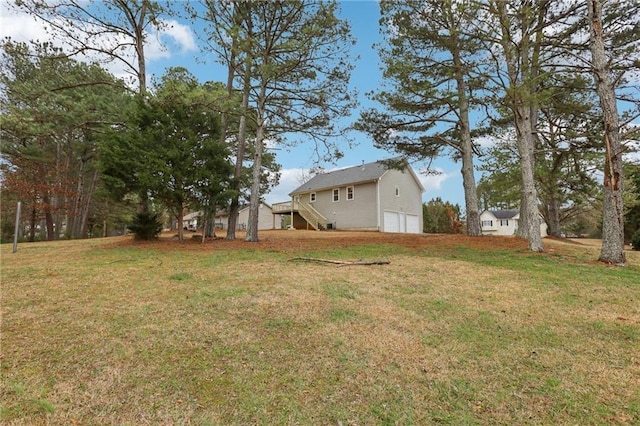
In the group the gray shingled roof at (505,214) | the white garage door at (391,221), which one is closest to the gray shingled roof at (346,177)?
the white garage door at (391,221)

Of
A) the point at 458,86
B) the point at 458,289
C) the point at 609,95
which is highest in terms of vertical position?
the point at 458,86

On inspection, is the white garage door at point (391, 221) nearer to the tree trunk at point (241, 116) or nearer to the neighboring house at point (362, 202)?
the neighboring house at point (362, 202)

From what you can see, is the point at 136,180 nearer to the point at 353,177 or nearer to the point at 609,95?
the point at 609,95

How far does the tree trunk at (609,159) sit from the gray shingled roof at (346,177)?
14.0 metres

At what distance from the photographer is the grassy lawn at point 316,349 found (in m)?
2.32

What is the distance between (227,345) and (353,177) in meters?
21.8

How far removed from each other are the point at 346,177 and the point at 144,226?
646 inches

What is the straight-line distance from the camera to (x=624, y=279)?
580cm

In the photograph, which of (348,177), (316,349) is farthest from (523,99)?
(348,177)

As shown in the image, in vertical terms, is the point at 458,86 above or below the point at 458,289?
above

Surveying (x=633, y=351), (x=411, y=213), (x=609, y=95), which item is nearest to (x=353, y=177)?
(x=411, y=213)

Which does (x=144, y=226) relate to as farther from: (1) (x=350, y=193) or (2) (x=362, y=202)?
(1) (x=350, y=193)

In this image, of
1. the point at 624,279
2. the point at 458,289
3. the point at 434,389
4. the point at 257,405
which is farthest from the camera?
the point at 624,279

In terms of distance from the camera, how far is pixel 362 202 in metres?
23.0
